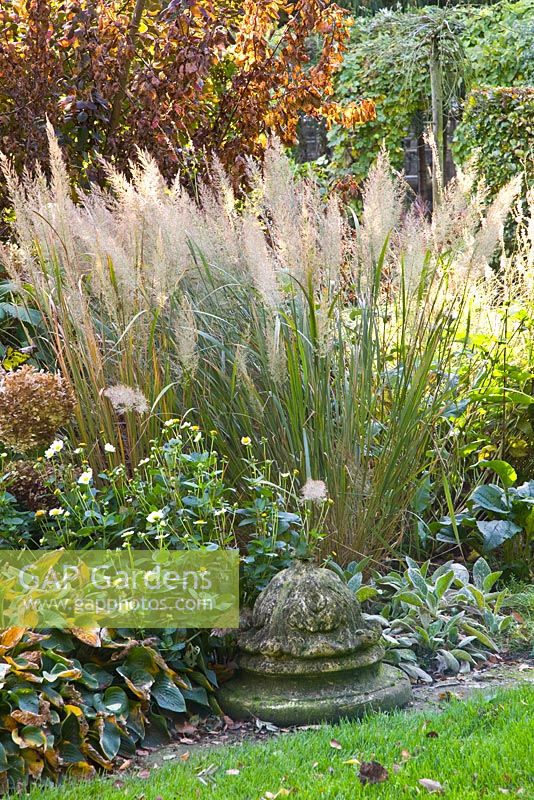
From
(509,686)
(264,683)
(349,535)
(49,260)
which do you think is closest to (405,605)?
(349,535)

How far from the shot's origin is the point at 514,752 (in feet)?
8.01

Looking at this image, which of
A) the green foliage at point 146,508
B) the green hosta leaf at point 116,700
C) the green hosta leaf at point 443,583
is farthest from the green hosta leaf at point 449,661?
the green hosta leaf at point 116,700

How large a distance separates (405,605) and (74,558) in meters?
1.28

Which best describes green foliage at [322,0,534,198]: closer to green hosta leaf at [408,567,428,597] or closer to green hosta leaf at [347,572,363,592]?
green hosta leaf at [408,567,428,597]

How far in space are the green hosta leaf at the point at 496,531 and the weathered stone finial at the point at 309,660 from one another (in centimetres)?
109

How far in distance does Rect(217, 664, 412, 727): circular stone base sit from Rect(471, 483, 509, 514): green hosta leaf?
1.29 meters

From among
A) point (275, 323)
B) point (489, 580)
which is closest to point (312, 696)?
point (489, 580)

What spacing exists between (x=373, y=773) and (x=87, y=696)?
0.86m

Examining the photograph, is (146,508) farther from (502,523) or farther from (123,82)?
(123,82)

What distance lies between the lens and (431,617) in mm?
3543

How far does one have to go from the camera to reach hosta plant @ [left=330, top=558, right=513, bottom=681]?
335 centimetres

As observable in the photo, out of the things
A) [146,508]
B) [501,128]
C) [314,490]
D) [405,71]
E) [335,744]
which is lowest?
[335,744]

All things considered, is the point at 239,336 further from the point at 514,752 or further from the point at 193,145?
the point at 193,145

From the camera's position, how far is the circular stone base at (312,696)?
2.88m
